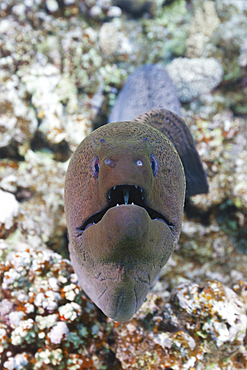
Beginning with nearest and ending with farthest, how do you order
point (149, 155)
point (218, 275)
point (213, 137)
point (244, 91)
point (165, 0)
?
point (149, 155) < point (218, 275) < point (213, 137) < point (244, 91) < point (165, 0)

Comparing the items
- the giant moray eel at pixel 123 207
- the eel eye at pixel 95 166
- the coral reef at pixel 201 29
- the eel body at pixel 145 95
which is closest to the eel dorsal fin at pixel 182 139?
the giant moray eel at pixel 123 207

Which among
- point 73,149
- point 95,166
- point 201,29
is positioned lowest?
point 73,149

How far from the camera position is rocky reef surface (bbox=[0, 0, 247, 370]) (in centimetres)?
179

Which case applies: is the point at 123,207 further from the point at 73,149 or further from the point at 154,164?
the point at 73,149

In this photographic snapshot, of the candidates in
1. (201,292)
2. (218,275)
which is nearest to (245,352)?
(201,292)

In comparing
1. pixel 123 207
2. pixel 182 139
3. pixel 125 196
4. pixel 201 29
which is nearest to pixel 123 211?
pixel 123 207

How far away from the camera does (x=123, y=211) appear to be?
0.86m

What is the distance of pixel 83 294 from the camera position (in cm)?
195

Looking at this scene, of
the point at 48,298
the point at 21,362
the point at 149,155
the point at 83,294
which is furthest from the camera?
the point at 83,294

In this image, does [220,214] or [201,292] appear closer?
[201,292]

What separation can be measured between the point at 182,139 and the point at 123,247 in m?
1.31

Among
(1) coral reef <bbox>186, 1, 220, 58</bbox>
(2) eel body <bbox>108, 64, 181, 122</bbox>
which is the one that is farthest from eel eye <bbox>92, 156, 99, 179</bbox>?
(1) coral reef <bbox>186, 1, 220, 58</bbox>

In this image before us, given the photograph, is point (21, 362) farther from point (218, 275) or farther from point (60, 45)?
point (60, 45)

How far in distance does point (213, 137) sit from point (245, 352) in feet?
7.77
